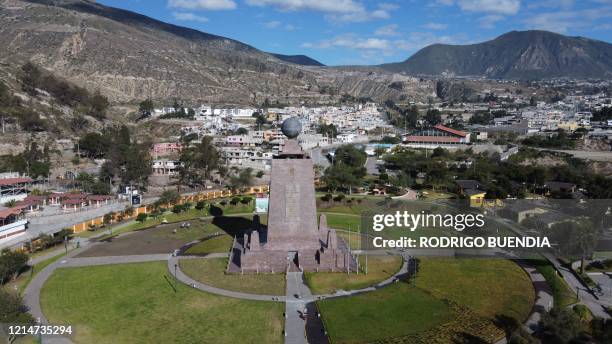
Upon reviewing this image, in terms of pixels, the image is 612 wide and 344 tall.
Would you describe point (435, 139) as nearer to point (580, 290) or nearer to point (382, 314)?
point (580, 290)

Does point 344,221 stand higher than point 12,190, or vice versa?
point 12,190

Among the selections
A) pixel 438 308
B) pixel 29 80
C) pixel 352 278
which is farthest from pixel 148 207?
pixel 29 80

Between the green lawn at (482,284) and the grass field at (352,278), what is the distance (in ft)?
8.81

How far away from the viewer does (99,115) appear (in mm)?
133500

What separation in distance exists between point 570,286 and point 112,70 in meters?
196

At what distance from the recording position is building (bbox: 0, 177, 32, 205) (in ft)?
218

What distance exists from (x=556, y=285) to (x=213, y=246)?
30967mm

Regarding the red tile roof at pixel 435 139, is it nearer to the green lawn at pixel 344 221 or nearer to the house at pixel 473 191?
the house at pixel 473 191

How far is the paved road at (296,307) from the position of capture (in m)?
28.8

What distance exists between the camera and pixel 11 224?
51438 millimetres

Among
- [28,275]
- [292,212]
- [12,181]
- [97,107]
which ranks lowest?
[28,275]

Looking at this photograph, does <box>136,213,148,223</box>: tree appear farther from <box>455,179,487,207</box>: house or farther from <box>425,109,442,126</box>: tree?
<box>425,109,442,126</box>: tree

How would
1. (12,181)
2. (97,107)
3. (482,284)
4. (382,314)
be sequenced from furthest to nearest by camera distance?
1. (97,107)
2. (12,181)
3. (482,284)
4. (382,314)

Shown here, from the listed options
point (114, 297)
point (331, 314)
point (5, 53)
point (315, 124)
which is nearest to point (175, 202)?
point (114, 297)
